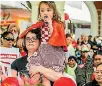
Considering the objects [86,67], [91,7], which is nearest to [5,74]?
[86,67]

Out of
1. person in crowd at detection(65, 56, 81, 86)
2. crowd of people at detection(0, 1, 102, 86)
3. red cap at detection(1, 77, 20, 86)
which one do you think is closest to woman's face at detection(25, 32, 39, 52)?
crowd of people at detection(0, 1, 102, 86)

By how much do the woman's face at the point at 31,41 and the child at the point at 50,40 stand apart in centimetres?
4

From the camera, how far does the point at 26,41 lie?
226cm

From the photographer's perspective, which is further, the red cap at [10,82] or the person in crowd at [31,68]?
the person in crowd at [31,68]

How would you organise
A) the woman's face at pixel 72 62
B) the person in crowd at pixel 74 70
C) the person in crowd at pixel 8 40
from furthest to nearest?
1. the woman's face at pixel 72 62
2. the person in crowd at pixel 74 70
3. the person in crowd at pixel 8 40

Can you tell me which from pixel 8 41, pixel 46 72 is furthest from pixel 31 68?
pixel 8 41

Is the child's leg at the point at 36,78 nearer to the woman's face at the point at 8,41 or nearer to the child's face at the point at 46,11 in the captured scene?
the child's face at the point at 46,11

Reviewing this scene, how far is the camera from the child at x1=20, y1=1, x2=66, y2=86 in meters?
2.26

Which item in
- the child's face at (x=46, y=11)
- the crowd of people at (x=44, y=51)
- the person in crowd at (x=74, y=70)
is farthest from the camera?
the person in crowd at (x=74, y=70)

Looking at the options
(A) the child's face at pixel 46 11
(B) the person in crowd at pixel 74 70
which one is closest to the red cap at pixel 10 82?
(A) the child's face at pixel 46 11

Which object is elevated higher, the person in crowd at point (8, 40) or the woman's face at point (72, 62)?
the person in crowd at point (8, 40)

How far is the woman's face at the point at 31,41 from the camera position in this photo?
2.24m

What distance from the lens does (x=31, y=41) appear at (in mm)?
2242

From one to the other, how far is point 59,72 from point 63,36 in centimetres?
26
